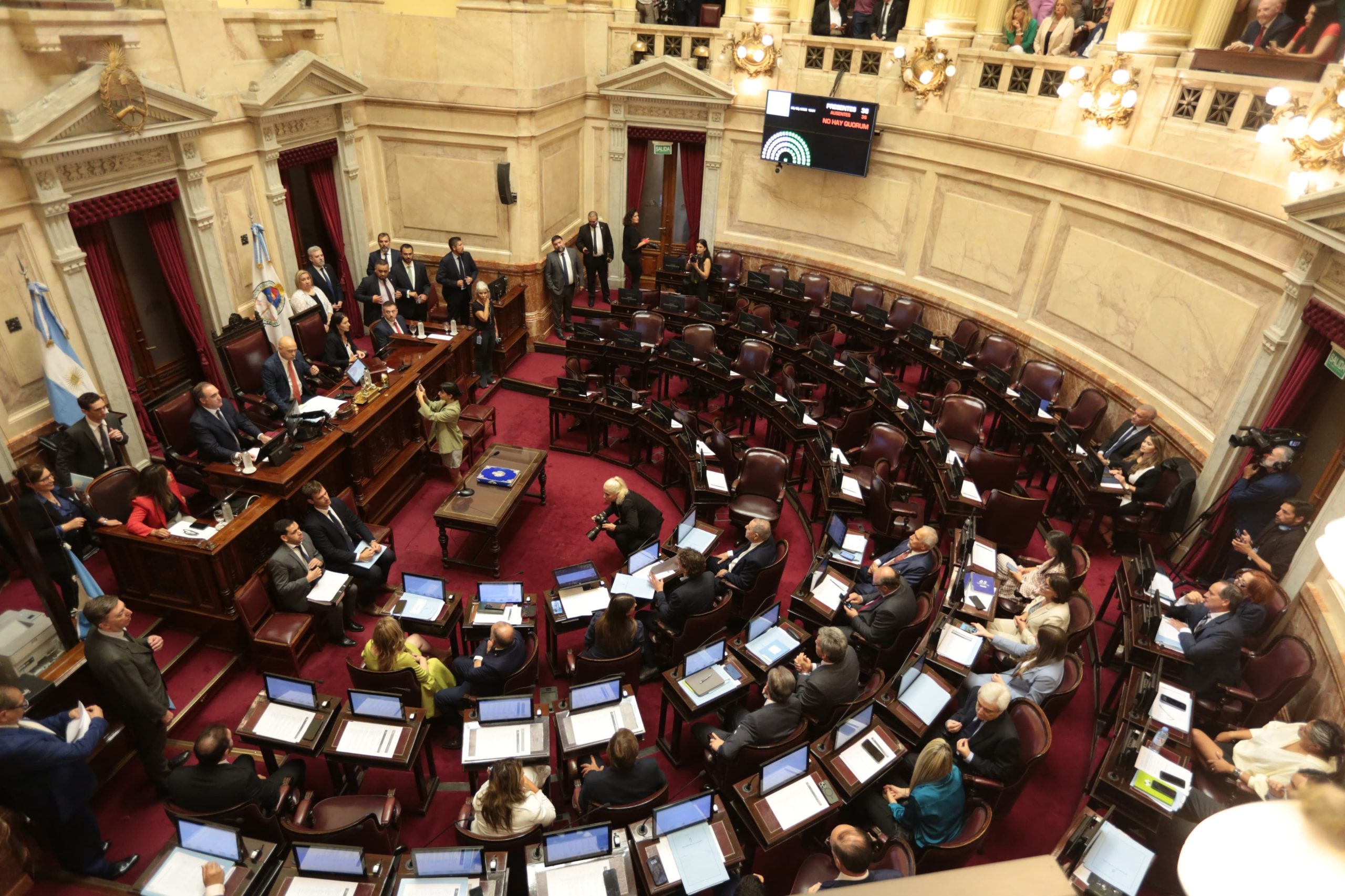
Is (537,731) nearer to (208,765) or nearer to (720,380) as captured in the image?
(208,765)

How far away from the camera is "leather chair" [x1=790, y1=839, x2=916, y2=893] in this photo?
13.8ft

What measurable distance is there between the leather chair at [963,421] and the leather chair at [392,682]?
6.43 meters

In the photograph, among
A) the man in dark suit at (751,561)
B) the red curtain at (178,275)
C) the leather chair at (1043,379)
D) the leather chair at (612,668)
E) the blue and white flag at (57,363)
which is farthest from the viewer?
the leather chair at (1043,379)

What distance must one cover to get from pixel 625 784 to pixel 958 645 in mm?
2848

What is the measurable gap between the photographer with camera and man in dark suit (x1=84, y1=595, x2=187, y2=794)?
3.81m

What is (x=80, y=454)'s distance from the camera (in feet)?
23.0

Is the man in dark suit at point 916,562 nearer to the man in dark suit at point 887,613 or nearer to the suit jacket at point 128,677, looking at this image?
the man in dark suit at point 887,613

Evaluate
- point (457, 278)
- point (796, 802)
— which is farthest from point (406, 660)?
point (457, 278)

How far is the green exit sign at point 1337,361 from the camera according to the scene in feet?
21.5

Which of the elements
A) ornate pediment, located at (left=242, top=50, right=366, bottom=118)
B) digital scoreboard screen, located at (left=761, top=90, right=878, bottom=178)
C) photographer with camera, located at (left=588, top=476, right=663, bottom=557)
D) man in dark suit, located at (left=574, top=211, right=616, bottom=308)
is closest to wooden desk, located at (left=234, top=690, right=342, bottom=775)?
photographer with camera, located at (left=588, top=476, right=663, bottom=557)

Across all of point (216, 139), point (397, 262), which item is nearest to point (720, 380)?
point (397, 262)

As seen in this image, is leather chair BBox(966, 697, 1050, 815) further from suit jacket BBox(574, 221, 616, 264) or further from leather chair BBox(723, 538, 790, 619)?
suit jacket BBox(574, 221, 616, 264)

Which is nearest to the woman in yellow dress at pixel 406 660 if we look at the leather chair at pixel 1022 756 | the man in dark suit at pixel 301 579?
the man in dark suit at pixel 301 579

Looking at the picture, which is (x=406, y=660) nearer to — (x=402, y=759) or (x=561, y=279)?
(x=402, y=759)
